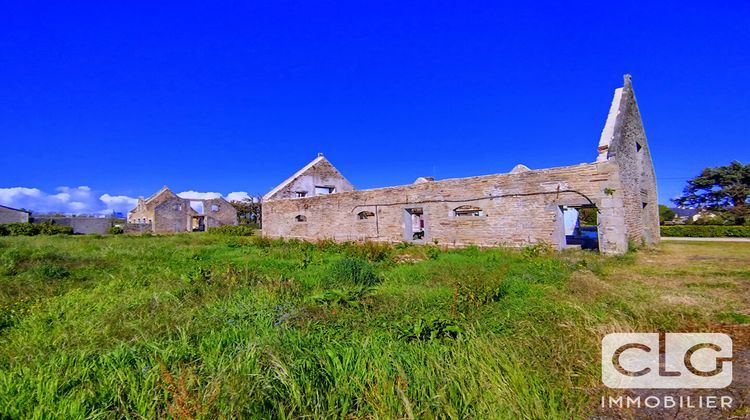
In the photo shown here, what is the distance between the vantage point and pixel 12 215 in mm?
34094

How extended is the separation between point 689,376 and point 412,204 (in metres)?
11.6

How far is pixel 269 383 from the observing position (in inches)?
98.8

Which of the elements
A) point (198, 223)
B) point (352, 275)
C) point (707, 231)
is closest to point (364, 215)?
point (352, 275)

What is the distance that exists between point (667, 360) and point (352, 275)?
4.46 meters

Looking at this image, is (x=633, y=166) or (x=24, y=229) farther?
(x=24, y=229)

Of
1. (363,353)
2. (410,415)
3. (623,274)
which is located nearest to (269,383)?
(363,353)

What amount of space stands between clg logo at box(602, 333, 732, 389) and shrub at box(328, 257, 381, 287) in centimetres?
384

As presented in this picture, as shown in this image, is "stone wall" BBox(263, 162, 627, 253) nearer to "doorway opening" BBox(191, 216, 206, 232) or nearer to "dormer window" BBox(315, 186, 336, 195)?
"dormer window" BBox(315, 186, 336, 195)

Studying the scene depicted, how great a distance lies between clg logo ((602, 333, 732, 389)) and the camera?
2.69 meters

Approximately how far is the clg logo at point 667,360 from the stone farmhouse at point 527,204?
23.8 ft

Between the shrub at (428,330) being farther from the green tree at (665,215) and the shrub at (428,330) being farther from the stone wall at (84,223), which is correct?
the stone wall at (84,223)

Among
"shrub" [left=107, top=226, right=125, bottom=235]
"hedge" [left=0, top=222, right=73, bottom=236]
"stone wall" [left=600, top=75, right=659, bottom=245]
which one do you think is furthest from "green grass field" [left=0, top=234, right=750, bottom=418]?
"shrub" [left=107, top=226, right=125, bottom=235]

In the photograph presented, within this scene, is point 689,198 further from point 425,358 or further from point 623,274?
point 425,358

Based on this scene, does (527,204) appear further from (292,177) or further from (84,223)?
(84,223)
